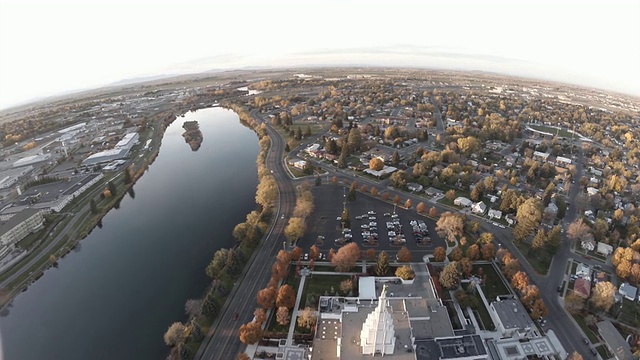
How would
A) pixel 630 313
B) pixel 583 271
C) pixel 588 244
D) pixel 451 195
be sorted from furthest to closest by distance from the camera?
1. pixel 451 195
2. pixel 588 244
3. pixel 583 271
4. pixel 630 313

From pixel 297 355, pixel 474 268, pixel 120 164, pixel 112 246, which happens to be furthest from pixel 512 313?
pixel 120 164

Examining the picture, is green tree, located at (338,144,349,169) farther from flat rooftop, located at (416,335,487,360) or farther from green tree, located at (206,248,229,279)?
flat rooftop, located at (416,335,487,360)

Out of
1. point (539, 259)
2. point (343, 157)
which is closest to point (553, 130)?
point (343, 157)

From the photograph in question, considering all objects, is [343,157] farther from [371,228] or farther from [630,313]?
[630,313]

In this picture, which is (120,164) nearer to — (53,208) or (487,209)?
(53,208)

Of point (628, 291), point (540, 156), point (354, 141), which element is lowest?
point (628, 291)

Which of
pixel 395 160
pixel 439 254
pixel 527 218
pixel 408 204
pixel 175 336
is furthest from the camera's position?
pixel 395 160

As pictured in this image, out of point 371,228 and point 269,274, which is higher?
point 371,228

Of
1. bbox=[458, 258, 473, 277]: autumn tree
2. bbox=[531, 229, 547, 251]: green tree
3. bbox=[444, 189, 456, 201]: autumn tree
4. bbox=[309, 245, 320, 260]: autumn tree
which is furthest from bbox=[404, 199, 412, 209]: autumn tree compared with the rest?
bbox=[309, 245, 320, 260]: autumn tree
